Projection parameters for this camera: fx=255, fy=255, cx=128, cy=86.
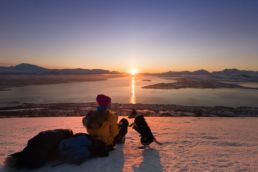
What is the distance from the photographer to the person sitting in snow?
6.55 meters

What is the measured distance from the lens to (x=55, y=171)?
220 inches

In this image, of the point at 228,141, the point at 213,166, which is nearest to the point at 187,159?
the point at 213,166

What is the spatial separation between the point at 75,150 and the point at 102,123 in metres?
0.97

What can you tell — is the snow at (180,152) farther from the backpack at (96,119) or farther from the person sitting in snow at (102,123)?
the backpack at (96,119)

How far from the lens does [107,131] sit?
22.0ft

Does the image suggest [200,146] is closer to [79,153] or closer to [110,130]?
[110,130]

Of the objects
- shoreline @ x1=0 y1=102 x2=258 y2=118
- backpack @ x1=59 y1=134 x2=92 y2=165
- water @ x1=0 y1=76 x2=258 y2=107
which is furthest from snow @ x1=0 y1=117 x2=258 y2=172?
water @ x1=0 y1=76 x2=258 y2=107

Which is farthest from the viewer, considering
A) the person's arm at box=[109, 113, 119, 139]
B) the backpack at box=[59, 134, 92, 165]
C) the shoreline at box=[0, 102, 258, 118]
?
the shoreline at box=[0, 102, 258, 118]

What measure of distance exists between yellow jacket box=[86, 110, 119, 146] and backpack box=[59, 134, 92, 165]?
378 mm

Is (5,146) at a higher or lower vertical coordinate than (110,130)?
lower

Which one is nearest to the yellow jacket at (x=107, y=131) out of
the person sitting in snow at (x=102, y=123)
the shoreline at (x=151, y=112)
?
the person sitting in snow at (x=102, y=123)

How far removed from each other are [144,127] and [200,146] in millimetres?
1729

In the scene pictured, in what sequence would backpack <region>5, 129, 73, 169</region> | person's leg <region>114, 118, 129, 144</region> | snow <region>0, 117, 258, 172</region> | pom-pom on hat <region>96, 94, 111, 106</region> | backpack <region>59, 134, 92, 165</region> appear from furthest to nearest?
person's leg <region>114, 118, 129, 144</region> → pom-pom on hat <region>96, 94, 111, 106</region> → backpack <region>59, 134, 92, 165</region> → snow <region>0, 117, 258, 172</region> → backpack <region>5, 129, 73, 169</region>

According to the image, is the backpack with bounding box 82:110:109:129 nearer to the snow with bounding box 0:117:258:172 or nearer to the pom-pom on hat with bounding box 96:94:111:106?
the pom-pom on hat with bounding box 96:94:111:106
